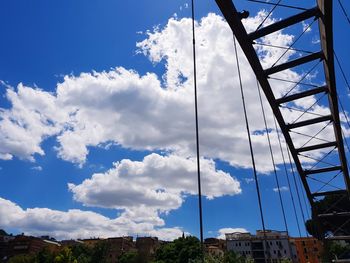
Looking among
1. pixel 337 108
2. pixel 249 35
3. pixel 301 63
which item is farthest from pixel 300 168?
pixel 249 35

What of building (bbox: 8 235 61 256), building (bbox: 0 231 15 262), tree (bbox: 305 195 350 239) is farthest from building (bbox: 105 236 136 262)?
tree (bbox: 305 195 350 239)

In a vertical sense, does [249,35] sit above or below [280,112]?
below

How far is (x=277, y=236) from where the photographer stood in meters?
87.9

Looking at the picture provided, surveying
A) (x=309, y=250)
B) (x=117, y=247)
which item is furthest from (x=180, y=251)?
(x=309, y=250)

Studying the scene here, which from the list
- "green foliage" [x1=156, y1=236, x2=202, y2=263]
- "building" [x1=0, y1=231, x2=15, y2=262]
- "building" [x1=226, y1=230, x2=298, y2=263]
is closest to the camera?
"green foliage" [x1=156, y1=236, x2=202, y2=263]

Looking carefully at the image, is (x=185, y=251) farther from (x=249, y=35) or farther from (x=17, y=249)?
(x=249, y=35)

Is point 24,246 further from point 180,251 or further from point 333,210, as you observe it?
point 333,210

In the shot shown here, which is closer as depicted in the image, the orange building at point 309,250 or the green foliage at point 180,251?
the green foliage at point 180,251

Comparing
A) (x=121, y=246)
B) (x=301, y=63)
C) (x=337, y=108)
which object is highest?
(x=121, y=246)

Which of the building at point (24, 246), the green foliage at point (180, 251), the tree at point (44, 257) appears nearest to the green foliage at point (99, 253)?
the tree at point (44, 257)

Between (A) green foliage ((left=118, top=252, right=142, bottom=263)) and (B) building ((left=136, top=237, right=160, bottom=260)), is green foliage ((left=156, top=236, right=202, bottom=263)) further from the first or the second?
(B) building ((left=136, top=237, right=160, bottom=260))

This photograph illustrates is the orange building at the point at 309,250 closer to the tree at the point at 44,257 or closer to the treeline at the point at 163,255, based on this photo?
the treeline at the point at 163,255

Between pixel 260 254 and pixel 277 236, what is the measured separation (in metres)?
7.05

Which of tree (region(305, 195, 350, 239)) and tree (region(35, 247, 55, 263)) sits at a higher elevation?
tree (region(305, 195, 350, 239))
